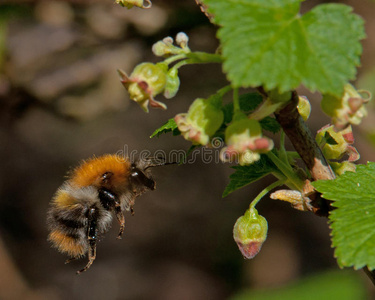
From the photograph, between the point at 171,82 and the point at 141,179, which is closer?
the point at 171,82

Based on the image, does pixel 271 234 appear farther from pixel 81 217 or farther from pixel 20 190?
pixel 81 217

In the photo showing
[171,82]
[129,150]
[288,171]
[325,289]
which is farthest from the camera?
[129,150]

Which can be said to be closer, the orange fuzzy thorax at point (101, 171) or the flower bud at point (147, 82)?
the flower bud at point (147, 82)

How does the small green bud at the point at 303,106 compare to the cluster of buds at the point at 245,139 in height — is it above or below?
below

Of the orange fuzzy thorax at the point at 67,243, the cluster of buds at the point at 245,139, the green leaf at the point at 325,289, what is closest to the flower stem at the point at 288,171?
the cluster of buds at the point at 245,139

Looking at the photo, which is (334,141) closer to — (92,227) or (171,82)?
(171,82)

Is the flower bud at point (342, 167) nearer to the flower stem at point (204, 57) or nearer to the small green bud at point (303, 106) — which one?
the small green bud at point (303, 106)

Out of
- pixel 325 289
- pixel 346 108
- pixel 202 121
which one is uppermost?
pixel 346 108

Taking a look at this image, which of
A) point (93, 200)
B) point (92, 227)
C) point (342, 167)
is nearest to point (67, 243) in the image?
point (92, 227)
